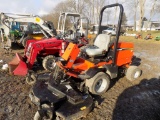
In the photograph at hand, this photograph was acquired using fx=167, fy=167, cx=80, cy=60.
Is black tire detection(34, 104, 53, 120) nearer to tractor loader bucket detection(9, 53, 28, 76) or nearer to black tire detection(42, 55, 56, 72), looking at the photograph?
tractor loader bucket detection(9, 53, 28, 76)

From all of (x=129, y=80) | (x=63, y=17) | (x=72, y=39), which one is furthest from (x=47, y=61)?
(x=63, y=17)

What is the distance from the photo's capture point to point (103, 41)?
4.93 meters

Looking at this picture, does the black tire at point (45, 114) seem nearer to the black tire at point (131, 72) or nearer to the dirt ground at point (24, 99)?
the dirt ground at point (24, 99)

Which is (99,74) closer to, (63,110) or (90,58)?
(90,58)

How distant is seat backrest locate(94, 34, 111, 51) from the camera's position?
15.8 ft

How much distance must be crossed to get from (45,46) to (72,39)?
5.18ft

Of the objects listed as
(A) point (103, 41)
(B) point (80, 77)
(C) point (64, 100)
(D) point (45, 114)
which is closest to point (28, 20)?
(A) point (103, 41)

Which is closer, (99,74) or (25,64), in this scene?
(99,74)

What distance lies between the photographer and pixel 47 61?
6.16 meters

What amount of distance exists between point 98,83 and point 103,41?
133 cm

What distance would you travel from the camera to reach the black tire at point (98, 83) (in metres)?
4.01

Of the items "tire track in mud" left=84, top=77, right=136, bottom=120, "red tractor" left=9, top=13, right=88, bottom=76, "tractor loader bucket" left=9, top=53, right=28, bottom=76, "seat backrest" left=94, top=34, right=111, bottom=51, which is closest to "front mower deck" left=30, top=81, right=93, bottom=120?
"tire track in mud" left=84, top=77, right=136, bottom=120

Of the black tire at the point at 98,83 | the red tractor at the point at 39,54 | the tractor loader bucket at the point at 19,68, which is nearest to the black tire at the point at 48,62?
the red tractor at the point at 39,54

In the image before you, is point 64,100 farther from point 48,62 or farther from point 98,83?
point 48,62
